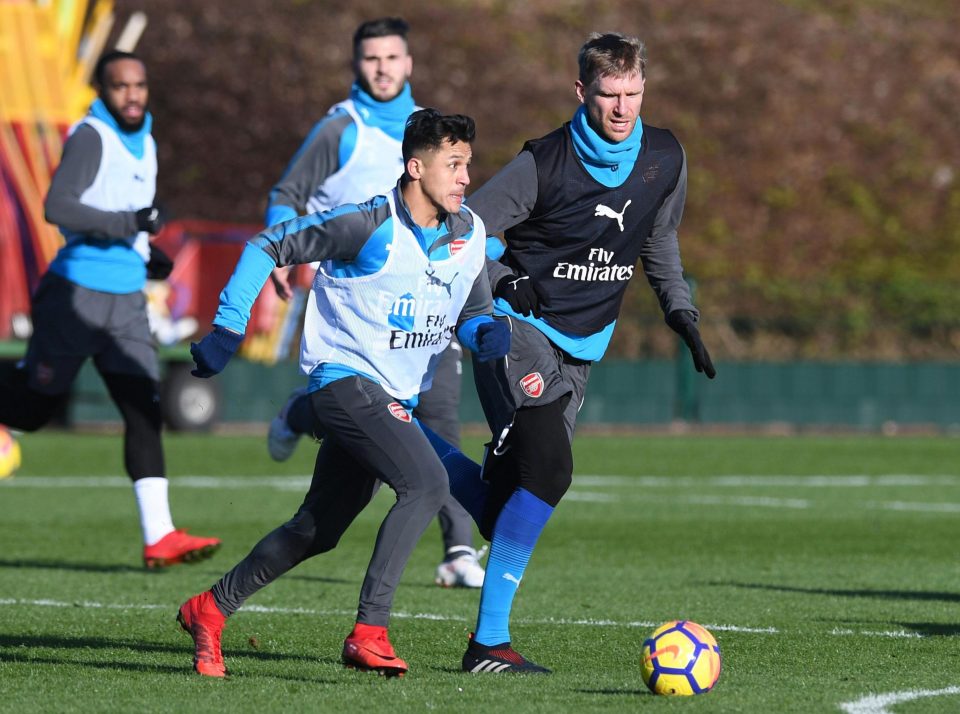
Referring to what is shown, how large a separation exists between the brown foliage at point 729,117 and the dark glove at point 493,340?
67.6 feet

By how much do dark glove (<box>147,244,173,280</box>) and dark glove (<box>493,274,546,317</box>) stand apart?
3.36 meters

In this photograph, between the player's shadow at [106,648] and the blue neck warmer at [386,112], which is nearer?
the player's shadow at [106,648]

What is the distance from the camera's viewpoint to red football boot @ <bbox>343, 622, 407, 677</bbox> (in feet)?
20.6

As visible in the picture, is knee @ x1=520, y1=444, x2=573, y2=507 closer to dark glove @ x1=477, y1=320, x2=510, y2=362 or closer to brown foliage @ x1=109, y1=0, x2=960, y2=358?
dark glove @ x1=477, y1=320, x2=510, y2=362

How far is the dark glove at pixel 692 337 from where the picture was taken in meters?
7.18

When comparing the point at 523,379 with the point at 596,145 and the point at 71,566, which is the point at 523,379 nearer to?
the point at 596,145

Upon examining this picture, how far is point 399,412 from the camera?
21.4 feet

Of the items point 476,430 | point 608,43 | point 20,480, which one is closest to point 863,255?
point 476,430

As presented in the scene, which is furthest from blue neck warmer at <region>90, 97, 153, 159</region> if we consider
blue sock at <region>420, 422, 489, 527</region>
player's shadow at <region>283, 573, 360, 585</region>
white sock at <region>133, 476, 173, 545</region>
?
blue sock at <region>420, 422, 489, 527</region>

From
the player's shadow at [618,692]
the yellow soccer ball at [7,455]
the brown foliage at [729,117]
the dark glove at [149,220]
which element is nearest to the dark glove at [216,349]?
the player's shadow at [618,692]

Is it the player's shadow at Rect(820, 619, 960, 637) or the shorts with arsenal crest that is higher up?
the shorts with arsenal crest

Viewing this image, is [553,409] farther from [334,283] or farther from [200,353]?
[200,353]

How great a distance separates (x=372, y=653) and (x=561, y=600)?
8.49 ft

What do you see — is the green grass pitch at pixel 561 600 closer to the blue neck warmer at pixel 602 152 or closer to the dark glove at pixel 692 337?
the dark glove at pixel 692 337
